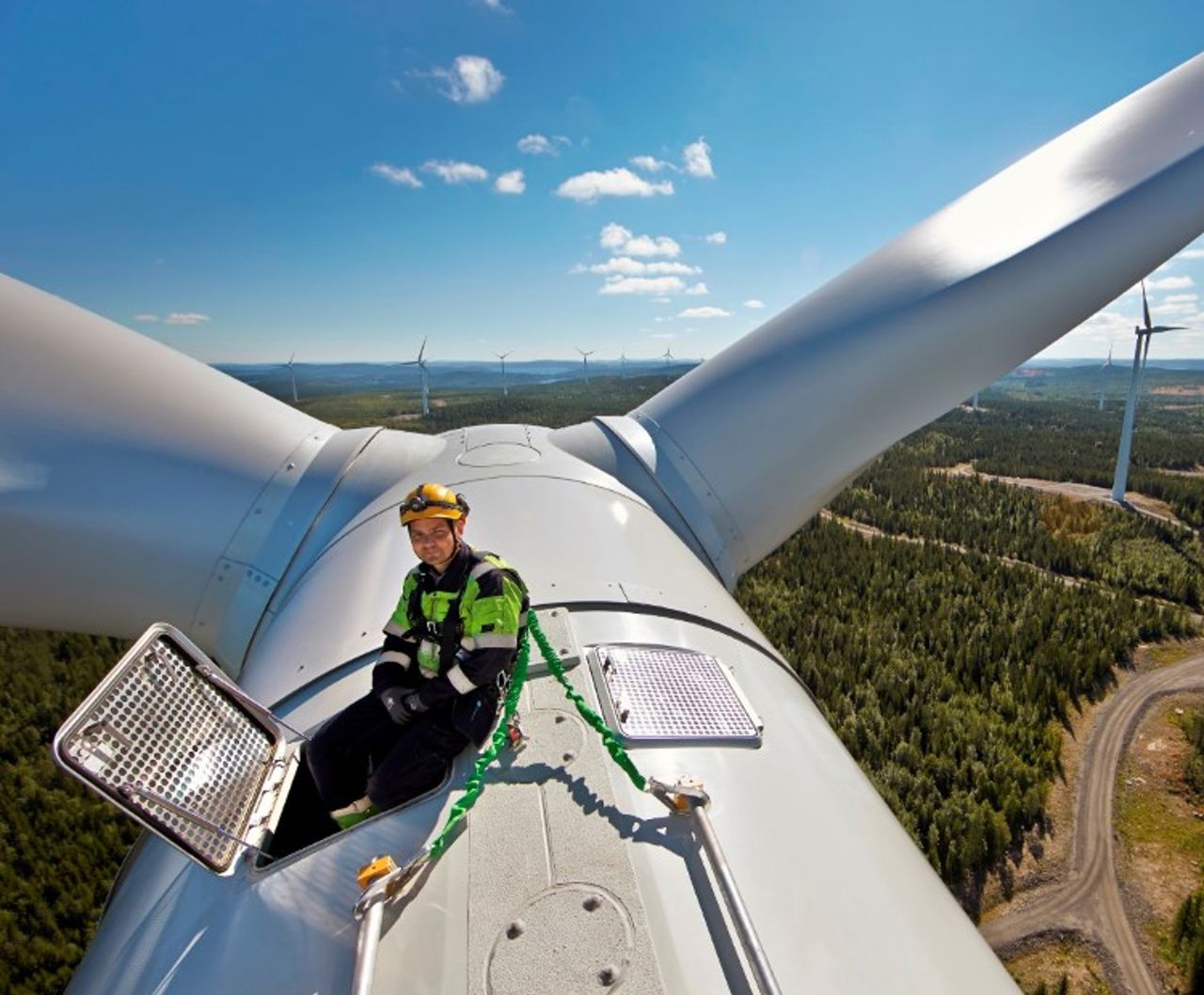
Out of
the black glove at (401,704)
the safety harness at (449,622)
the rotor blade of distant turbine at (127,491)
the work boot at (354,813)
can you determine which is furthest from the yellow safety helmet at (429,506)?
the rotor blade of distant turbine at (127,491)

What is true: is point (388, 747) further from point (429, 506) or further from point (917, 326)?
point (917, 326)

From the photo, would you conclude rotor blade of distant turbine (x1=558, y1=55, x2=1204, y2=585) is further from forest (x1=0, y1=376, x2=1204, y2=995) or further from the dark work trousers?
forest (x1=0, y1=376, x2=1204, y2=995)

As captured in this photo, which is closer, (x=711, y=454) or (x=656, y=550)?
(x=656, y=550)

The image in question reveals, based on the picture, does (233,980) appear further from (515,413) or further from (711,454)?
(515,413)

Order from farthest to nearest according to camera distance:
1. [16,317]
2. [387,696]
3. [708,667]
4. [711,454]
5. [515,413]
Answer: [515,413] → [711,454] → [16,317] → [708,667] → [387,696]

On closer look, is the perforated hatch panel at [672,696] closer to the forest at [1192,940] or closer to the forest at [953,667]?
the forest at [953,667]

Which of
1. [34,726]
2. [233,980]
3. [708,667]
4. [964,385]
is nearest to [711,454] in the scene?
[964,385]

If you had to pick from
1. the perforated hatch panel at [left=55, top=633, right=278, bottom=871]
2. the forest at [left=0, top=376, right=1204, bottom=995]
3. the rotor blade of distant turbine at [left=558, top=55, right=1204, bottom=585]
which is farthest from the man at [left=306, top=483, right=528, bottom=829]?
the forest at [left=0, top=376, right=1204, bottom=995]
